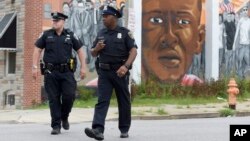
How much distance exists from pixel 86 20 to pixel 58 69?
10885 millimetres

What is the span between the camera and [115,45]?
8.77m

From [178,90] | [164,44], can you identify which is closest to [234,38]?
[164,44]

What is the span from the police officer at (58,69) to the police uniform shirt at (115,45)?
1.16 metres

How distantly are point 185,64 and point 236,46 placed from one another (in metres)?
2.93

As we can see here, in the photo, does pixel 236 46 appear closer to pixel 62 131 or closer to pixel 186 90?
pixel 186 90

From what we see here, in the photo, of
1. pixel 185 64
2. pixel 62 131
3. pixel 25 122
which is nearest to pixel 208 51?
pixel 185 64

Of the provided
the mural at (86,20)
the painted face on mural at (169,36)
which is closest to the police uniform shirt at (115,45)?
the mural at (86,20)

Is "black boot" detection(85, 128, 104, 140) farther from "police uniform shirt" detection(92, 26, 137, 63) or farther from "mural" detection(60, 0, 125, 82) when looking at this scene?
"mural" detection(60, 0, 125, 82)

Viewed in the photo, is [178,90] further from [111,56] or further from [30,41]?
[111,56]

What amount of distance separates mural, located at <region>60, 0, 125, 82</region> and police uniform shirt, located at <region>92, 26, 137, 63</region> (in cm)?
1131

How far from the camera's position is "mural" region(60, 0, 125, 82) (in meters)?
20.1

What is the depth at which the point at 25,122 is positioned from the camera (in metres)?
13.5

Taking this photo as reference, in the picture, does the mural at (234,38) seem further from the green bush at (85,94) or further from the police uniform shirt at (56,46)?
the police uniform shirt at (56,46)

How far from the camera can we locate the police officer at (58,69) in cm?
970
